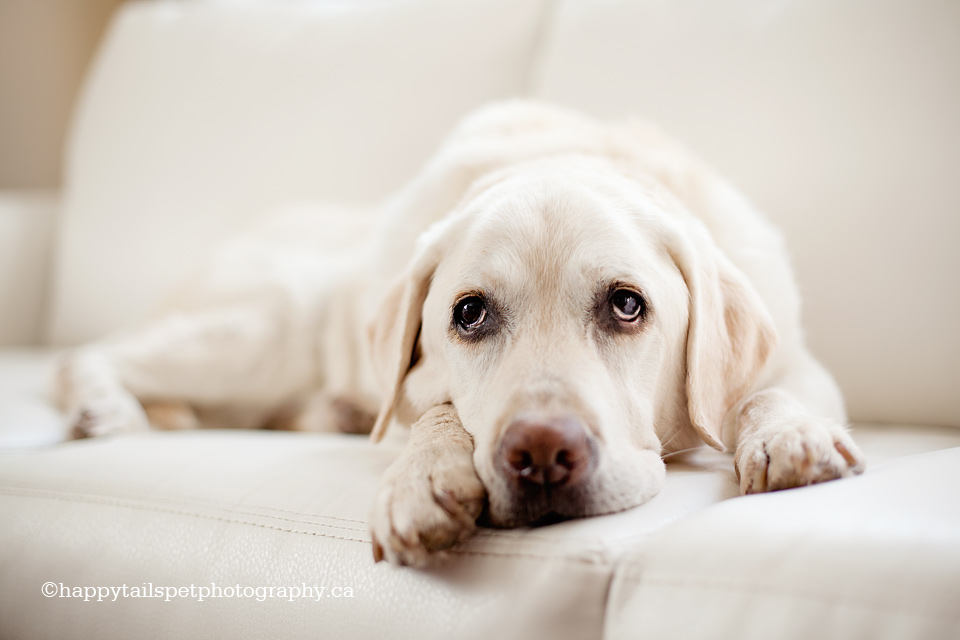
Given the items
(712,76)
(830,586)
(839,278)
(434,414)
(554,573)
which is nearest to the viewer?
(830,586)

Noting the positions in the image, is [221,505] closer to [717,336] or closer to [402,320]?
[402,320]

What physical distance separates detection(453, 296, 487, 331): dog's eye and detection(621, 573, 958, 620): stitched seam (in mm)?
616

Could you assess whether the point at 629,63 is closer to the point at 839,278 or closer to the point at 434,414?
the point at 839,278

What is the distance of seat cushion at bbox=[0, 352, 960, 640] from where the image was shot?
89cm

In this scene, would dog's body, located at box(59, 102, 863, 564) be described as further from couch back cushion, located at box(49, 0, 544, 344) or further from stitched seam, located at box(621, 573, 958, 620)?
couch back cushion, located at box(49, 0, 544, 344)

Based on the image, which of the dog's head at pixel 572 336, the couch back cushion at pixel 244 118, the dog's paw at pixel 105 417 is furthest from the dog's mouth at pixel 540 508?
the couch back cushion at pixel 244 118

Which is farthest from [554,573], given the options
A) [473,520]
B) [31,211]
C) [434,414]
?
[31,211]

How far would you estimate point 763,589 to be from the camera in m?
0.85

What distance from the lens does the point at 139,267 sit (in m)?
3.08

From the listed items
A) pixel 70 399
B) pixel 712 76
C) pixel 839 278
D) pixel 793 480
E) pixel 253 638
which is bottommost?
pixel 70 399

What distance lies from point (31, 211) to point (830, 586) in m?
3.81

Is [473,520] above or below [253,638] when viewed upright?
above

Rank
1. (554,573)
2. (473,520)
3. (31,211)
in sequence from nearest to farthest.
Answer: (554,573) → (473,520) → (31,211)

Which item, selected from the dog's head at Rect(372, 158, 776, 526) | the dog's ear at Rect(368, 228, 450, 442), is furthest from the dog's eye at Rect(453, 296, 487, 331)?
the dog's ear at Rect(368, 228, 450, 442)
